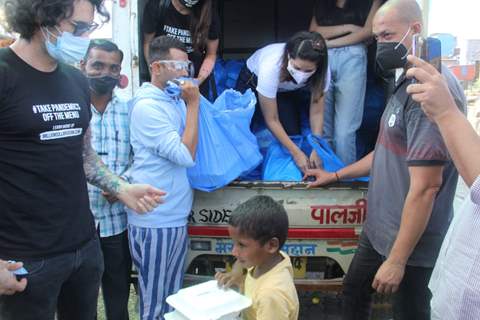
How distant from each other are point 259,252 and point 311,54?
163 cm

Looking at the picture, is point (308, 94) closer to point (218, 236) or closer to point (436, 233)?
point (218, 236)

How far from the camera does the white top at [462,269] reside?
135 centimetres

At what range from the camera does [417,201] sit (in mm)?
2072

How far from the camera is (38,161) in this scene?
1.86 meters

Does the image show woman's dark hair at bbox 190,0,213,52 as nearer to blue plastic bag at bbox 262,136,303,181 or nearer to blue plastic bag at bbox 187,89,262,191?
blue plastic bag at bbox 187,89,262,191

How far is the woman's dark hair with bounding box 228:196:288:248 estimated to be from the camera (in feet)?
6.26

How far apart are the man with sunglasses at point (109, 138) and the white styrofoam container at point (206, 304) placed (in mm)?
1232

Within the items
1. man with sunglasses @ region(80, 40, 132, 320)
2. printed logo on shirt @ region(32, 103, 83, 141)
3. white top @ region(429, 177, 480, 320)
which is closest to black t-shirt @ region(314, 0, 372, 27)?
man with sunglasses @ region(80, 40, 132, 320)

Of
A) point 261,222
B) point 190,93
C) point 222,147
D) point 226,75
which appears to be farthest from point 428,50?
point 226,75

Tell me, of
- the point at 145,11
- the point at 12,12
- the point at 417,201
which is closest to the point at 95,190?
the point at 12,12

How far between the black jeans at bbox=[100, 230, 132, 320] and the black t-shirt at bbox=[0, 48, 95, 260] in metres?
0.78

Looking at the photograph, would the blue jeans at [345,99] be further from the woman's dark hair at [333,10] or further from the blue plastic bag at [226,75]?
the blue plastic bag at [226,75]

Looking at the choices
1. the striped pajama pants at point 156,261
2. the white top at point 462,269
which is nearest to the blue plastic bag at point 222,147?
the striped pajama pants at point 156,261

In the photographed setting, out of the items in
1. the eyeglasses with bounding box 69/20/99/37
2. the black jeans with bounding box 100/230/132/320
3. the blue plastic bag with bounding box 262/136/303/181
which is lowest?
the black jeans with bounding box 100/230/132/320
